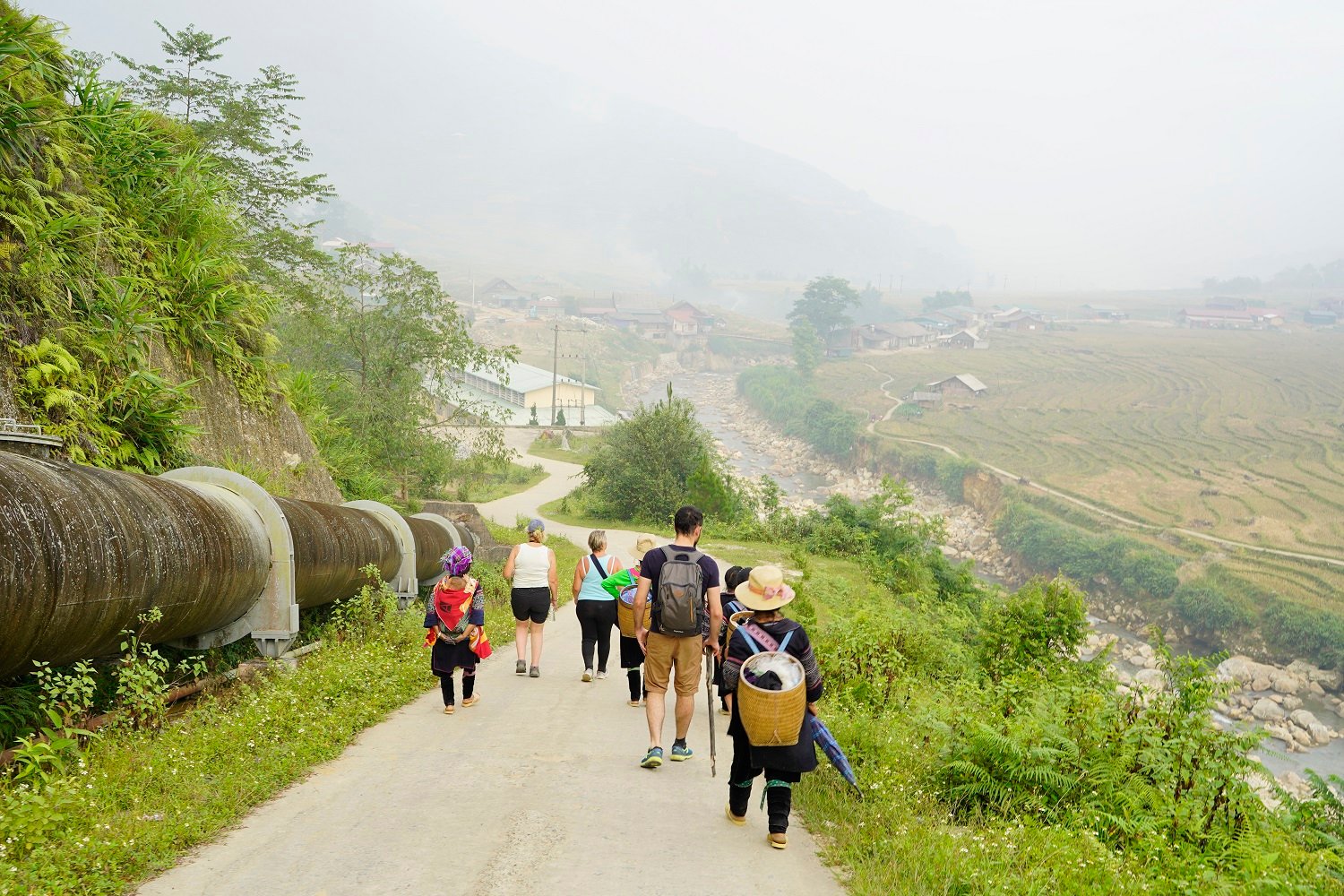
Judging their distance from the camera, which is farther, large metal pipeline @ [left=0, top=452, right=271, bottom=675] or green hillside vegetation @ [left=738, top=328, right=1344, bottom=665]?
green hillside vegetation @ [left=738, top=328, right=1344, bottom=665]

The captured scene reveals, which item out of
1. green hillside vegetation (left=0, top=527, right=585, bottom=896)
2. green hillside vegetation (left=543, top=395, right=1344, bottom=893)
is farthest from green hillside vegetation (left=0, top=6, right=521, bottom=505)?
green hillside vegetation (left=543, top=395, right=1344, bottom=893)

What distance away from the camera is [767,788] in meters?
5.11

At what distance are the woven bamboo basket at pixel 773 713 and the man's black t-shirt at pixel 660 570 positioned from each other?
1.21 m

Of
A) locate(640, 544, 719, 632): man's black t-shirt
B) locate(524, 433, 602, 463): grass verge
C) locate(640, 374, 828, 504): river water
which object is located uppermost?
locate(640, 544, 719, 632): man's black t-shirt

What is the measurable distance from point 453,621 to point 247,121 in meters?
25.5

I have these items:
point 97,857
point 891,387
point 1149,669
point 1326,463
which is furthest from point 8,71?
point 891,387

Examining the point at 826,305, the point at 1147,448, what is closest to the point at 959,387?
the point at 1147,448

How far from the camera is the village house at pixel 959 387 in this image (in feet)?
349

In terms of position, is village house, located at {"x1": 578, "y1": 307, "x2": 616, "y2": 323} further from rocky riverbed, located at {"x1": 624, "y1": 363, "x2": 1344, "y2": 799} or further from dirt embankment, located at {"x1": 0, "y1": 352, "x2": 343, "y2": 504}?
dirt embankment, located at {"x1": 0, "y1": 352, "x2": 343, "y2": 504}

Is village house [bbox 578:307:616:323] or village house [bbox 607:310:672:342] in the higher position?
village house [bbox 578:307:616:323]

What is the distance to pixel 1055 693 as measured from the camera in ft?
25.0

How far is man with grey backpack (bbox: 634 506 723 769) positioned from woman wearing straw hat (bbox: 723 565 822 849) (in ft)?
2.58

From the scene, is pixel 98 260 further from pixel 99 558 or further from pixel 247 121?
pixel 247 121

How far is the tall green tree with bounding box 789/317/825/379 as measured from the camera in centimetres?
12569
